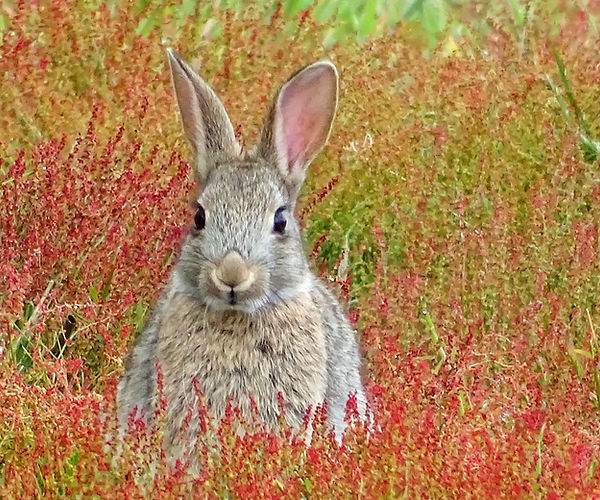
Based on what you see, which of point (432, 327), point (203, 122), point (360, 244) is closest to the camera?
point (203, 122)

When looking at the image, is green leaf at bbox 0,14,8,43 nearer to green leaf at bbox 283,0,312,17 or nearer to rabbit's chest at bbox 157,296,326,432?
green leaf at bbox 283,0,312,17

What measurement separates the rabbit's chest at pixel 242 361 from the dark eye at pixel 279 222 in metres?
0.22

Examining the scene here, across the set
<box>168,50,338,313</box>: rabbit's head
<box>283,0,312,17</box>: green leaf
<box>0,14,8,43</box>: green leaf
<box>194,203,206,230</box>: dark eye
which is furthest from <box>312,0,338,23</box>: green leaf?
<box>194,203,206,230</box>: dark eye

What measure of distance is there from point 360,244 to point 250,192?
1534mm

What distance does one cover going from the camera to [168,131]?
5750mm

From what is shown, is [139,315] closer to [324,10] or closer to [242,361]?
[242,361]

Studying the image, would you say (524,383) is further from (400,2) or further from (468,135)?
(400,2)

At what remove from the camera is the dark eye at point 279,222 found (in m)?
4.26


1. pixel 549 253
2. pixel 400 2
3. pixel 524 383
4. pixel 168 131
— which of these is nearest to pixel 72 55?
pixel 168 131

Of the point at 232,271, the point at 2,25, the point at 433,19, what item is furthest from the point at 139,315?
the point at 433,19

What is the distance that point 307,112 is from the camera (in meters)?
4.56

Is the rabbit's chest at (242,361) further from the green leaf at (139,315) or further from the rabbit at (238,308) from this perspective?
the green leaf at (139,315)

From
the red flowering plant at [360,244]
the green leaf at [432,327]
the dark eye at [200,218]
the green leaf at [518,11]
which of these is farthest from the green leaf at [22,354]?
the green leaf at [518,11]

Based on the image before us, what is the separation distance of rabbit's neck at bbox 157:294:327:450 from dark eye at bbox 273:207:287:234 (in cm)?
21
